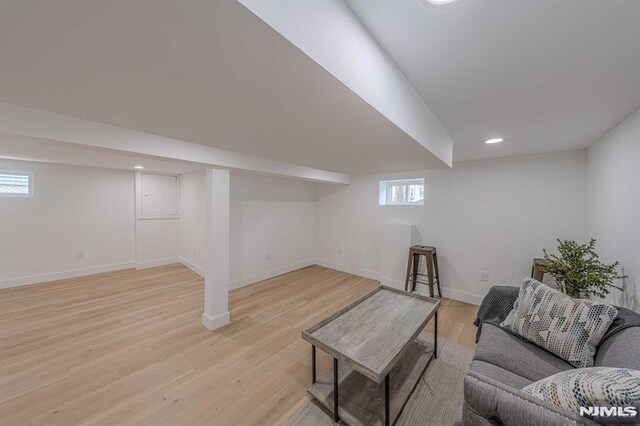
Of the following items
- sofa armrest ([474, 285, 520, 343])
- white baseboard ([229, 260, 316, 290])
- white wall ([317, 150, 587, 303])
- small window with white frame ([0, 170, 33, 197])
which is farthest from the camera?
white baseboard ([229, 260, 316, 290])

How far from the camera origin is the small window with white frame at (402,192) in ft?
12.1

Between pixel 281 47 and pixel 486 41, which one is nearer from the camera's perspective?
pixel 281 47

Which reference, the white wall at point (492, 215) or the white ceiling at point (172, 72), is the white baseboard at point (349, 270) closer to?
the white wall at point (492, 215)

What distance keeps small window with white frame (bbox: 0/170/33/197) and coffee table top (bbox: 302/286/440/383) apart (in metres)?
4.93

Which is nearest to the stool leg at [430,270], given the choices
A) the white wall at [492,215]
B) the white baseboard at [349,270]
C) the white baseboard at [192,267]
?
the white wall at [492,215]

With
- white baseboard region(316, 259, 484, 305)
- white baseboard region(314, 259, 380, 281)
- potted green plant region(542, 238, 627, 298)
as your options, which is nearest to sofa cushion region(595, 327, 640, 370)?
potted green plant region(542, 238, 627, 298)

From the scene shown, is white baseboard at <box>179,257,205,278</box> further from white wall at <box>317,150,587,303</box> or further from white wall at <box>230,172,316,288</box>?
white wall at <box>317,150,587,303</box>

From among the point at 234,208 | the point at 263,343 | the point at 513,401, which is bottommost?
the point at 263,343

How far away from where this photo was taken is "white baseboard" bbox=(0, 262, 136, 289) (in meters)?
3.35

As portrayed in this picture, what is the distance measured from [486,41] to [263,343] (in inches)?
106

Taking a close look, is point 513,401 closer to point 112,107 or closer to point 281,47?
point 281,47

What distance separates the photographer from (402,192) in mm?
3918

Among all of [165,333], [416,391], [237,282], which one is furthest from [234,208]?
[416,391]

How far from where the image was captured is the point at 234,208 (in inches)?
144
